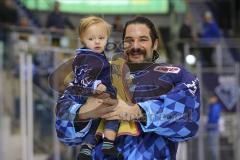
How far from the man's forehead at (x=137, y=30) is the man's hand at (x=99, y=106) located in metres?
0.34

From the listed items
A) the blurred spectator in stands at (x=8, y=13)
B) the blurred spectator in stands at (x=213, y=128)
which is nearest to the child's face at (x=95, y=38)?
the blurred spectator in stands at (x=213, y=128)

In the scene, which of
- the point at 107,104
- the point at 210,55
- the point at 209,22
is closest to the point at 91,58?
the point at 107,104

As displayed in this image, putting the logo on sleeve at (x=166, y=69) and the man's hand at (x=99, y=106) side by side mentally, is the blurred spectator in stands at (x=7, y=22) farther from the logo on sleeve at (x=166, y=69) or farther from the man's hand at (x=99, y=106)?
the man's hand at (x=99, y=106)

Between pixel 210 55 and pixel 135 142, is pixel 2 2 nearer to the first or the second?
pixel 210 55

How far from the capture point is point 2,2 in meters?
10.6

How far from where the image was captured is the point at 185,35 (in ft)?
37.0

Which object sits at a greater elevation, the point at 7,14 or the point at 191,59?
the point at 7,14

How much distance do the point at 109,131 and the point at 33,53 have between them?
18.7 ft

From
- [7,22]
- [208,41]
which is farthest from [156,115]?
[208,41]

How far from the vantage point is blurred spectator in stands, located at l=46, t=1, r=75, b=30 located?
10.0 m

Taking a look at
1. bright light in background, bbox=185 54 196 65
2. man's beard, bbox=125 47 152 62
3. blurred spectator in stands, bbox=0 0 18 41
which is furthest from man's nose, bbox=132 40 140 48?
bright light in background, bbox=185 54 196 65

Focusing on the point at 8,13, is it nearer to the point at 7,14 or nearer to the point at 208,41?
the point at 7,14

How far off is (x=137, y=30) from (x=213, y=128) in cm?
699

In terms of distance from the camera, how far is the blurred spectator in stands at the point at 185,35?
34.6 feet
